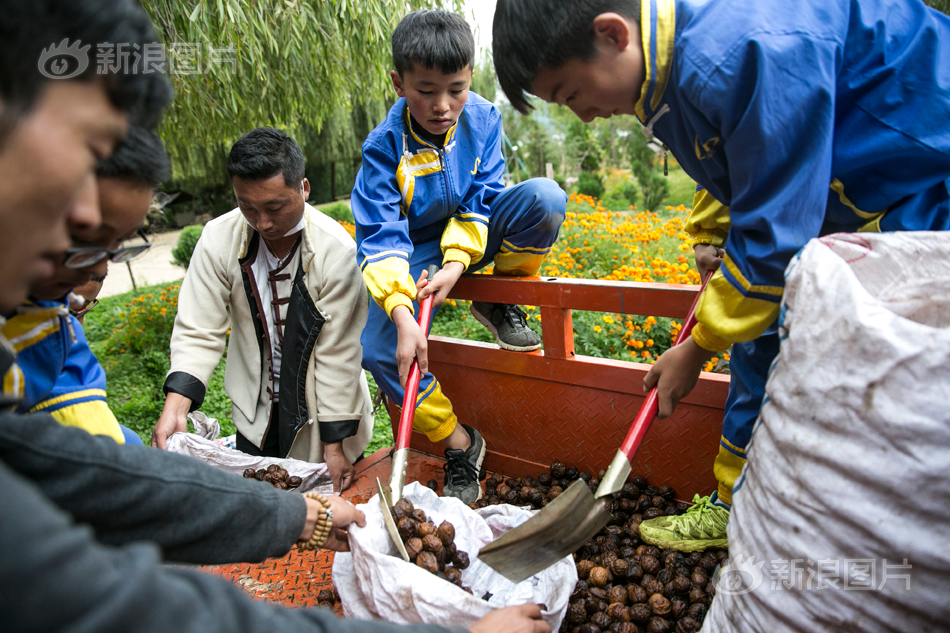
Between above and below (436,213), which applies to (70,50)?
above

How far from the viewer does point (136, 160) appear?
1237mm

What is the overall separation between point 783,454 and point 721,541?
3.11 feet

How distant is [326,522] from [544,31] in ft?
4.65

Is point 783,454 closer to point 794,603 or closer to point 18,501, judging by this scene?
point 794,603

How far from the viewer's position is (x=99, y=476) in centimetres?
112

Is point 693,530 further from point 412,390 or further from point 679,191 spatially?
point 679,191

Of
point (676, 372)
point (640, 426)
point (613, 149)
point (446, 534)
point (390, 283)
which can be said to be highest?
point (390, 283)

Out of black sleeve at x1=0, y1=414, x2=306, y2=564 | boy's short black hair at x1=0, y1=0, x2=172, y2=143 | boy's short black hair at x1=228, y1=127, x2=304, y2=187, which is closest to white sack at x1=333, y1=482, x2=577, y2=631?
black sleeve at x1=0, y1=414, x2=306, y2=564

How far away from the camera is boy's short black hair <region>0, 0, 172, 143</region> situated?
74 cm

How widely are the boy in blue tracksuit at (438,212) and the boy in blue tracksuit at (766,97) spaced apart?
0.85 meters

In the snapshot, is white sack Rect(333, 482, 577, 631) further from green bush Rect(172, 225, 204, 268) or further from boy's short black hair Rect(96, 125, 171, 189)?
green bush Rect(172, 225, 204, 268)

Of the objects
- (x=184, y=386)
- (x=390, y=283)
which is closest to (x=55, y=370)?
(x=390, y=283)

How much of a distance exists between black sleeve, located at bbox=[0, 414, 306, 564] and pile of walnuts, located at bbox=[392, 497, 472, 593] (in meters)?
0.42

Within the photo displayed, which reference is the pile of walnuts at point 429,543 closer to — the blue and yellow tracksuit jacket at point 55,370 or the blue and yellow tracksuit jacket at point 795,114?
the blue and yellow tracksuit jacket at point 55,370
